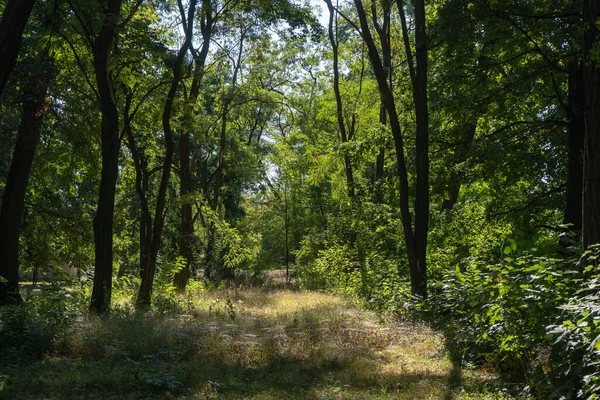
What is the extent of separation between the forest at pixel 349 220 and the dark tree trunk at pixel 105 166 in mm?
45

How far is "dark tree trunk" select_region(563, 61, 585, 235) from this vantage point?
11319 mm

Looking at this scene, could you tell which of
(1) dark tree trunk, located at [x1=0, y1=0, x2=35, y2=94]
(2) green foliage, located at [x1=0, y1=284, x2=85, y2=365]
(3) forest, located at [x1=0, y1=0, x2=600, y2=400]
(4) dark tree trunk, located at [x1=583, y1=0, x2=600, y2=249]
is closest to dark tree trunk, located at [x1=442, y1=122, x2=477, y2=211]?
(3) forest, located at [x1=0, y1=0, x2=600, y2=400]

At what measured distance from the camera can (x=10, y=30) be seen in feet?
24.0

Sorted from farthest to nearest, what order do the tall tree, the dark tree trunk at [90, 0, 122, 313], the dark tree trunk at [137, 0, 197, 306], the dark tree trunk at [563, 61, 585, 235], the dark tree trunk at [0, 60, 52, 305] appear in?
the dark tree trunk at [137, 0, 197, 306]
the dark tree trunk at [0, 60, 52, 305]
the tall tree
the dark tree trunk at [90, 0, 122, 313]
the dark tree trunk at [563, 61, 585, 235]

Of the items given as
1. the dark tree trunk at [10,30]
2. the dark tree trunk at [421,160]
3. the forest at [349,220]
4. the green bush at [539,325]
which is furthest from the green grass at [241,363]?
the dark tree trunk at [10,30]

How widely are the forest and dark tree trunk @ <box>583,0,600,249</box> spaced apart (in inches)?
1.0

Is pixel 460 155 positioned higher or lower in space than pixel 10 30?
lower

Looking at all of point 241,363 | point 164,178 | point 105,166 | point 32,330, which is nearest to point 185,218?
point 164,178

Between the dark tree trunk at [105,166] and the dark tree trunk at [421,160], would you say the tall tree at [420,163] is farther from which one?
the dark tree trunk at [105,166]

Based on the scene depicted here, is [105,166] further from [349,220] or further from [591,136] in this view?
[349,220]

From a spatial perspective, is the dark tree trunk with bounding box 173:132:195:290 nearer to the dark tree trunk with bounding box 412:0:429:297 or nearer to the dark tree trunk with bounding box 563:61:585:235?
the dark tree trunk with bounding box 412:0:429:297

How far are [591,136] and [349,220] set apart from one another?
15.9 meters

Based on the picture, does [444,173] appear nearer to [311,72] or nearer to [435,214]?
[435,214]

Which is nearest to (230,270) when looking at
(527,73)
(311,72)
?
(311,72)
